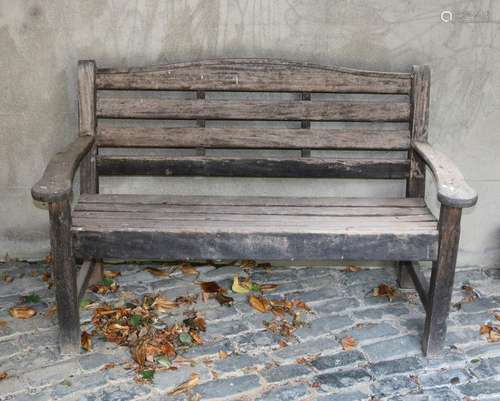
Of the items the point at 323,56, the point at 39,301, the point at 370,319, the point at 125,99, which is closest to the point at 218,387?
the point at 370,319

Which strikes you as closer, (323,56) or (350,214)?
(350,214)

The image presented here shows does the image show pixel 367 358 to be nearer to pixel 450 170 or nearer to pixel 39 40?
pixel 450 170

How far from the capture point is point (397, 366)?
11.0ft

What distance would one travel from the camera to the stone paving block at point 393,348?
3429 mm

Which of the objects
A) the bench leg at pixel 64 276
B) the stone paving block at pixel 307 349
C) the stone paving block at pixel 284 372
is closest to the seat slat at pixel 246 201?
the bench leg at pixel 64 276

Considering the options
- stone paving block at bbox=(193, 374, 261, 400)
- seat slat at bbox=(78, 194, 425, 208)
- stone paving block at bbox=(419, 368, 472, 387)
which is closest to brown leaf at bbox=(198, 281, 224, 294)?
seat slat at bbox=(78, 194, 425, 208)

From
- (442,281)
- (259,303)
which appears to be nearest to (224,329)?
(259,303)

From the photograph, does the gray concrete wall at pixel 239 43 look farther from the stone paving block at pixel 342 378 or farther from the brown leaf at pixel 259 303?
the stone paving block at pixel 342 378

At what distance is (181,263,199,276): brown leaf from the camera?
4234 millimetres

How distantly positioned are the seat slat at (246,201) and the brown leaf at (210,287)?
1.94 ft

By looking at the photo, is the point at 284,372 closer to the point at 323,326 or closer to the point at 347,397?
the point at 347,397

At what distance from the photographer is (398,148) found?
386 centimetres

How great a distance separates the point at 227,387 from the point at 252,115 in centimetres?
143

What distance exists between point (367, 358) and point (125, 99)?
1.79 meters
